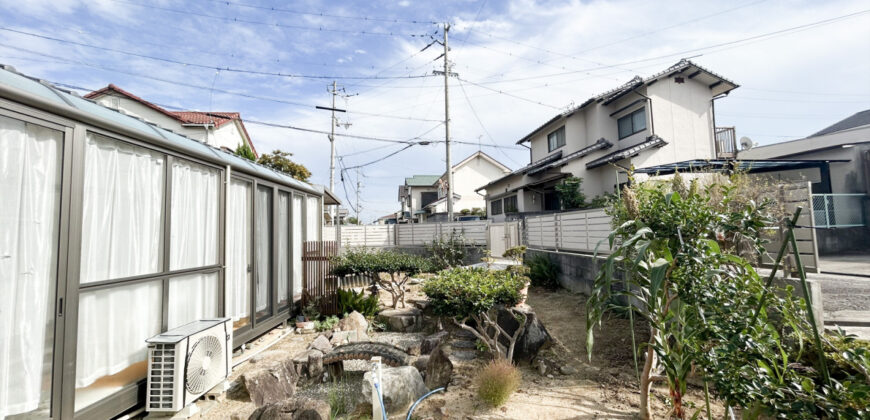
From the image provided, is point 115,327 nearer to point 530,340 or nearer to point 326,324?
point 326,324

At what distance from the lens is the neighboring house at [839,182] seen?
897 centimetres

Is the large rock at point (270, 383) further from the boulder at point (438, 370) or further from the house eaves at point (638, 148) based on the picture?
the house eaves at point (638, 148)

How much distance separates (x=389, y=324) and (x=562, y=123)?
43.6 ft

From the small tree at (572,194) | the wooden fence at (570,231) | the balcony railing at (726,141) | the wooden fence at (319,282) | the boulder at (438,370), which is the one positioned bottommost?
the boulder at (438,370)

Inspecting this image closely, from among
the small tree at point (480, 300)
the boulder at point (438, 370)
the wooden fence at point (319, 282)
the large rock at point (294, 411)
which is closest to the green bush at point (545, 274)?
the small tree at point (480, 300)

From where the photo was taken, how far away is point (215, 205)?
4.12 meters

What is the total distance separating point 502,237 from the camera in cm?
1169

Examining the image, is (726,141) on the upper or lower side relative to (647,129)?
lower

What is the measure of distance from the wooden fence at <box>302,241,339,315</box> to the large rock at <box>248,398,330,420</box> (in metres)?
3.06

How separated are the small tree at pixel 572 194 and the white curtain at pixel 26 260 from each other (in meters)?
12.3

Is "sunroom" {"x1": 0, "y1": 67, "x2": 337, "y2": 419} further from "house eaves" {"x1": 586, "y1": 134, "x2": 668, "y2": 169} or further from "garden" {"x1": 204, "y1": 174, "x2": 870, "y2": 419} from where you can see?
"house eaves" {"x1": 586, "y1": 134, "x2": 668, "y2": 169}

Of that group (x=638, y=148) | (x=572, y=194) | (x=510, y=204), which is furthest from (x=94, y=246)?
(x=510, y=204)

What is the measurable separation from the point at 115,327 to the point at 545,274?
7083mm

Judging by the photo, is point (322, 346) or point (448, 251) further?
point (448, 251)
